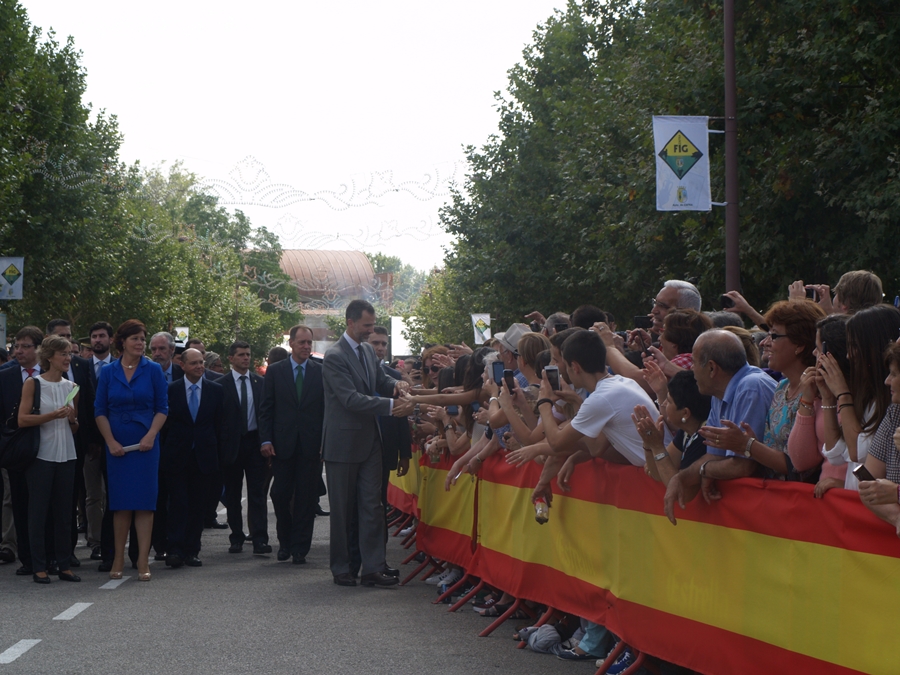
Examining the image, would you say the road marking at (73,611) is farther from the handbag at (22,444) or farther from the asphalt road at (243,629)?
the handbag at (22,444)

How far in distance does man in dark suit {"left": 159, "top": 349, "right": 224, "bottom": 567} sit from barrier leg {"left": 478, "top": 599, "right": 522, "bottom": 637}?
14.9 feet

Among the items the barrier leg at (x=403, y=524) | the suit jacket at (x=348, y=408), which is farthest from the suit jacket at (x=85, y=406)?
the barrier leg at (x=403, y=524)

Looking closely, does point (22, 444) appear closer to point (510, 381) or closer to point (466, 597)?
point (466, 597)

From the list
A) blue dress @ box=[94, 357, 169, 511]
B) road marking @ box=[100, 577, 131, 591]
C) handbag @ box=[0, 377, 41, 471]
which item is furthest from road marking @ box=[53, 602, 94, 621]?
handbag @ box=[0, 377, 41, 471]

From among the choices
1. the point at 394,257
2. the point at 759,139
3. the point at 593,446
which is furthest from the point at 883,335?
the point at 394,257

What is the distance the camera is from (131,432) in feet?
37.1

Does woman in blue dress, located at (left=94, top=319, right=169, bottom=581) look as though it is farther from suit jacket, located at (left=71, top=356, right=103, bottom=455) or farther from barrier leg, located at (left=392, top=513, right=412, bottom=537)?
barrier leg, located at (left=392, top=513, right=412, bottom=537)

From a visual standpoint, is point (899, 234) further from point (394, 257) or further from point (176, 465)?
point (394, 257)

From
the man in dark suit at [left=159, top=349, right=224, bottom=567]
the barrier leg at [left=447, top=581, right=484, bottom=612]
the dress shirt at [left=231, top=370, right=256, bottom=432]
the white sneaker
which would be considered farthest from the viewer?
the dress shirt at [left=231, top=370, right=256, bottom=432]

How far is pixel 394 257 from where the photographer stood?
15812cm

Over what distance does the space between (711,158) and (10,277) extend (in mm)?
14208

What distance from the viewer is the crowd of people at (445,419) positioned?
212 inches

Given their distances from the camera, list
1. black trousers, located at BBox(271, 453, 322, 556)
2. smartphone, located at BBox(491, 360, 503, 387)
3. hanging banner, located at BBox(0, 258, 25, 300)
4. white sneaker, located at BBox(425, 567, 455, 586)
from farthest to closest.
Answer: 1. hanging banner, located at BBox(0, 258, 25, 300)
2. black trousers, located at BBox(271, 453, 322, 556)
3. white sneaker, located at BBox(425, 567, 455, 586)
4. smartphone, located at BBox(491, 360, 503, 387)

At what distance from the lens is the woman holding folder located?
1095cm
